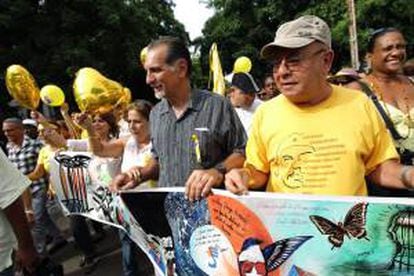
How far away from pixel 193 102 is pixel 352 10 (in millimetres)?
19434

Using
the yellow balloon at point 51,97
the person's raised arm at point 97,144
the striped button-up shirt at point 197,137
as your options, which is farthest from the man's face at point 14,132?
the striped button-up shirt at point 197,137

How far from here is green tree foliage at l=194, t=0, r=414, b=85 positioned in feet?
83.9

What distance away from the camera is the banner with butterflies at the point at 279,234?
82.3 inches

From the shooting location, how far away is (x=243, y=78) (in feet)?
19.4

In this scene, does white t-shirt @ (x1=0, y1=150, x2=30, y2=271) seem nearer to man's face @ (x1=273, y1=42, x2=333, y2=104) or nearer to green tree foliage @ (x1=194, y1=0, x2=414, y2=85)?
man's face @ (x1=273, y1=42, x2=333, y2=104)

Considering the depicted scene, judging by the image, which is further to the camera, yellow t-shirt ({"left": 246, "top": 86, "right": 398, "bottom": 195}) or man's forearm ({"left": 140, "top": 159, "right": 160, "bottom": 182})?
man's forearm ({"left": 140, "top": 159, "right": 160, "bottom": 182})

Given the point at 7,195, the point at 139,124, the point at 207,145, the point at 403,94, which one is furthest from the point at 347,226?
the point at 139,124

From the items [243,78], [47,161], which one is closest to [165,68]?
[243,78]

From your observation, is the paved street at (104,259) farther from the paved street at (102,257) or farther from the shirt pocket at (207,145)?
the shirt pocket at (207,145)

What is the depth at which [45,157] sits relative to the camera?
6844 mm

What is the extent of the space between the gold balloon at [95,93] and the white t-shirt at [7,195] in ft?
9.61

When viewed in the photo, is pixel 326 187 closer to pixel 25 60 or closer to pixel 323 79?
pixel 323 79

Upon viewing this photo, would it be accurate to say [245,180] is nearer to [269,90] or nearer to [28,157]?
[28,157]

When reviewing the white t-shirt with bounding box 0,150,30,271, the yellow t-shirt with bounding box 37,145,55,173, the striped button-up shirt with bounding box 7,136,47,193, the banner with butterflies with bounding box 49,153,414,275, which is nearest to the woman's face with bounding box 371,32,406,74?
the banner with butterflies with bounding box 49,153,414,275
